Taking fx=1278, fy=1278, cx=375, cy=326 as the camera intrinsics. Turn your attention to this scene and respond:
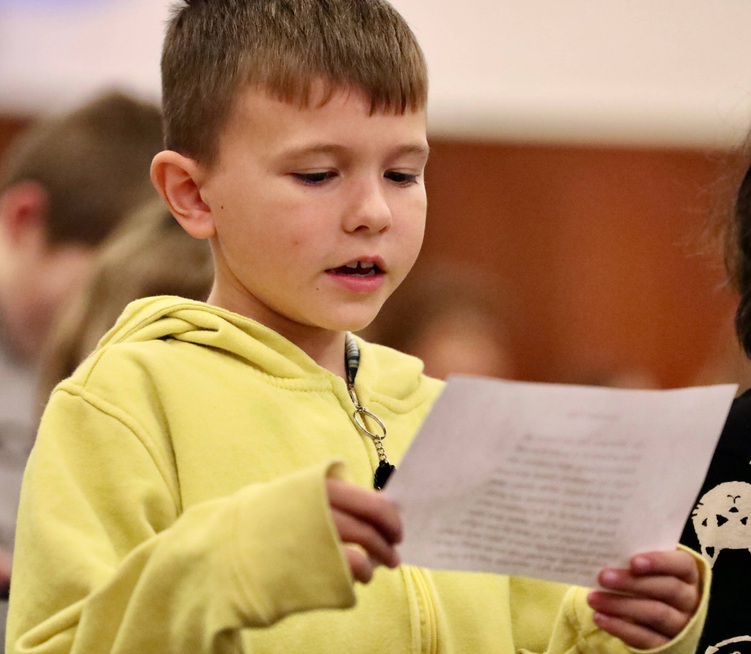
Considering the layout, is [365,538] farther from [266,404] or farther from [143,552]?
[266,404]

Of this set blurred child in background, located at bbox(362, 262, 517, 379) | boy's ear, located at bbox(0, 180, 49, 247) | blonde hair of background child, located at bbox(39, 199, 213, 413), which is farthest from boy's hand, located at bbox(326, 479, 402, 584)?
blurred child in background, located at bbox(362, 262, 517, 379)

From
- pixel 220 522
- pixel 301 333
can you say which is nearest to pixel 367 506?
pixel 220 522

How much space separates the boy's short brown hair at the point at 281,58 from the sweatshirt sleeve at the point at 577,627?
1.98 ft

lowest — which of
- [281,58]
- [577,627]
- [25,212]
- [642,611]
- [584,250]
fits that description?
[584,250]

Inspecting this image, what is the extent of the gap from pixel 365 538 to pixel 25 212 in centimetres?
189

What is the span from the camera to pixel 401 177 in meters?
1.47

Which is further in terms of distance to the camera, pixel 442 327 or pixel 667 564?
pixel 442 327

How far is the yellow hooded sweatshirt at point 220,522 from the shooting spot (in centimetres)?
112

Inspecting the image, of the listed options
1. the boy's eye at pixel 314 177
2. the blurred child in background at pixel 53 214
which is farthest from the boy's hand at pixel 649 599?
the blurred child in background at pixel 53 214

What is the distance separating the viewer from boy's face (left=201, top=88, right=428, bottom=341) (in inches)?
54.9

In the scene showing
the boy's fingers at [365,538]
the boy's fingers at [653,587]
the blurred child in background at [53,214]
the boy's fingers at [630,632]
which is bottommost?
the blurred child in background at [53,214]

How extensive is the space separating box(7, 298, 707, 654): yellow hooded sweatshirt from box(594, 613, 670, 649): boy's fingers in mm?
23

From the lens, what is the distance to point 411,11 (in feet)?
15.3

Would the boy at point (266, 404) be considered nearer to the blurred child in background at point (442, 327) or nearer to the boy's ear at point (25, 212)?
the boy's ear at point (25, 212)
